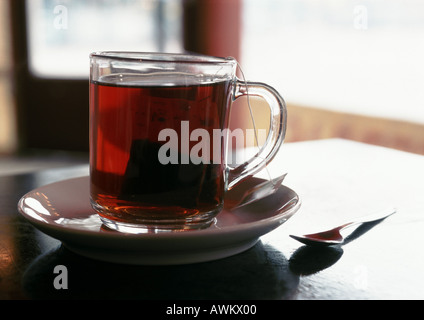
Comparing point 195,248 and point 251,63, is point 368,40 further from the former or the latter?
point 195,248

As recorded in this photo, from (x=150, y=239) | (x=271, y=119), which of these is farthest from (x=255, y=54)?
(x=150, y=239)

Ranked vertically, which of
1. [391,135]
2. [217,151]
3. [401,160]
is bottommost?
[391,135]

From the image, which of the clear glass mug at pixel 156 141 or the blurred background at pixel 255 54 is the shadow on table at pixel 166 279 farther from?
the blurred background at pixel 255 54

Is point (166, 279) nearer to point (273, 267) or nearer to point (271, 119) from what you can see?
point (273, 267)

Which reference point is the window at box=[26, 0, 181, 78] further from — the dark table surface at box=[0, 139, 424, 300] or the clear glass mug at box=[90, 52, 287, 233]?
the clear glass mug at box=[90, 52, 287, 233]

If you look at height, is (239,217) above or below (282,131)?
below
